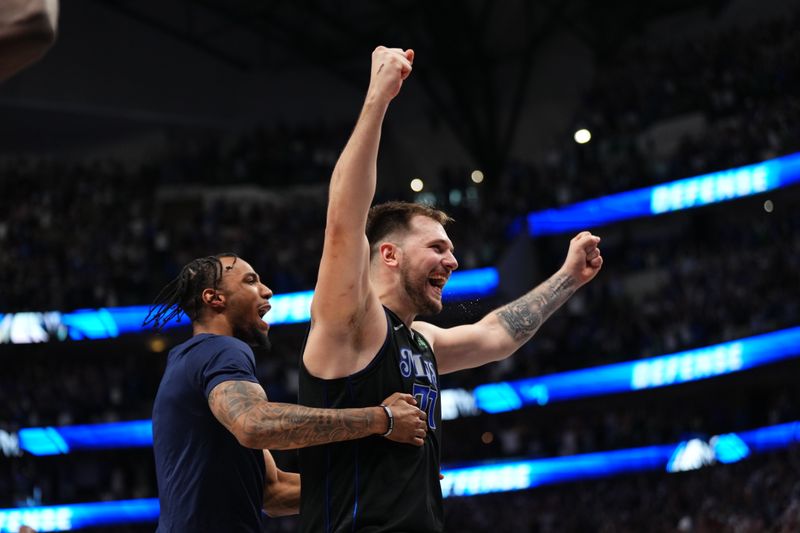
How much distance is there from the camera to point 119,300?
26.3 metres

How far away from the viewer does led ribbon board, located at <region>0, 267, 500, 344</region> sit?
25.9 metres

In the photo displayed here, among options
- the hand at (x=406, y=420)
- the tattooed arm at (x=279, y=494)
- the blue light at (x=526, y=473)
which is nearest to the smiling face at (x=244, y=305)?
the tattooed arm at (x=279, y=494)

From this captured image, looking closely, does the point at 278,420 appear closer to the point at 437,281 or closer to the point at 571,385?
the point at 437,281

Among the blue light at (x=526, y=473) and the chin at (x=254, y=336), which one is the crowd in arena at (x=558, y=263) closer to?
the blue light at (x=526, y=473)

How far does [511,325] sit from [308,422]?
1457 mm

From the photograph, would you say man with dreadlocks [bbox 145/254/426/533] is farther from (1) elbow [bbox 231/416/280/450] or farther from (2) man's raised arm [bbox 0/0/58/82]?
(2) man's raised arm [bbox 0/0/58/82]

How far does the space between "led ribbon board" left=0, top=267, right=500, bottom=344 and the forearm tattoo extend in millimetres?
22173

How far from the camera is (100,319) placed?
26.1 metres

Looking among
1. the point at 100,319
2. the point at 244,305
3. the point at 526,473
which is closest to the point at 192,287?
the point at 244,305

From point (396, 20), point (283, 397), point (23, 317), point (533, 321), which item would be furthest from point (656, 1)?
point (533, 321)

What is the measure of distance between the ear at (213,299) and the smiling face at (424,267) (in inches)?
34.1

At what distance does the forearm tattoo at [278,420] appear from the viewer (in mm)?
3400

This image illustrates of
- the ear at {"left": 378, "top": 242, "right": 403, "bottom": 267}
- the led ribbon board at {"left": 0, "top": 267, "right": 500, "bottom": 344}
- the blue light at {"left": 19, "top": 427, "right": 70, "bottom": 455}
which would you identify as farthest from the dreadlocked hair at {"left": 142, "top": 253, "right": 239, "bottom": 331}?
the blue light at {"left": 19, "top": 427, "right": 70, "bottom": 455}

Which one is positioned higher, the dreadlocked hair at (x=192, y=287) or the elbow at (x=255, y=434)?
the dreadlocked hair at (x=192, y=287)
